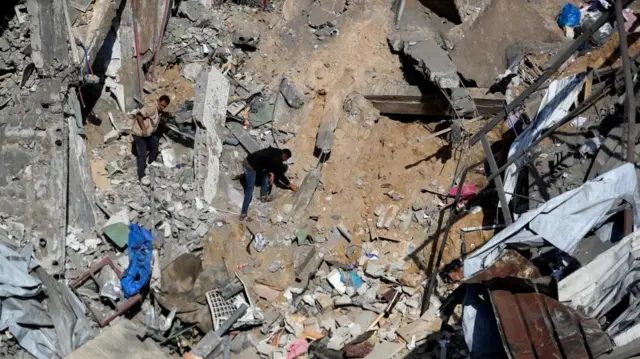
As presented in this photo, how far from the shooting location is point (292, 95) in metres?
10.1

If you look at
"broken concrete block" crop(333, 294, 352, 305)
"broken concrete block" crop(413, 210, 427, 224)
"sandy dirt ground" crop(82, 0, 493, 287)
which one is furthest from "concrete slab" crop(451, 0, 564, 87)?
"broken concrete block" crop(333, 294, 352, 305)

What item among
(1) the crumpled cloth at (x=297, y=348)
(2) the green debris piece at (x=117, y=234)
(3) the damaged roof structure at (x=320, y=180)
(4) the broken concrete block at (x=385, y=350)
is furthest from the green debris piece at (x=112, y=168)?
(4) the broken concrete block at (x=385, y=350)

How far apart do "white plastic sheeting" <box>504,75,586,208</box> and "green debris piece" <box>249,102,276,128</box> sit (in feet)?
11.9

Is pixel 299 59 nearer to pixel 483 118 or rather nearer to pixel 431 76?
pixel 431 76

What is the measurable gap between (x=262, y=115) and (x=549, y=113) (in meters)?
4.10

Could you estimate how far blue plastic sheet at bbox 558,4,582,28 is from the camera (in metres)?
10.0

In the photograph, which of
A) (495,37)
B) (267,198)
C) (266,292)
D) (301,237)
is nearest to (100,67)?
(267,198)

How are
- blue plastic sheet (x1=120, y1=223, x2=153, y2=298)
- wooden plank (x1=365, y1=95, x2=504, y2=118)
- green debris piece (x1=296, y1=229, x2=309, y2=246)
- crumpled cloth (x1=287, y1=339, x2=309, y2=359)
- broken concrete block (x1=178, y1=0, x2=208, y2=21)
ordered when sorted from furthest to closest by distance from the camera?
1. broken concrete block (x1=178, y1=0, x2=208, y2=21)
2. wooden plank (x1=365, y1=95, x2=504, y2=118)
3. green debris piece (x1=296, y1=229, x2=309, y2=246)
4. blue plastic sheet (x1=120, y1=223, x2=153, y2=298)
5. crumpled cloth (x1=287, y1=339, x2=309, y2=359)

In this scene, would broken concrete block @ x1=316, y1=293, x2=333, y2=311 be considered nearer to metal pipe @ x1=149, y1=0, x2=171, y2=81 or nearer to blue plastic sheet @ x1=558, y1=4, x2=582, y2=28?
metal pipe @ x1=149, y1=0, x2=171, y2=81

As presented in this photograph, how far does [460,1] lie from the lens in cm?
1042

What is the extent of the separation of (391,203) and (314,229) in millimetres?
1073

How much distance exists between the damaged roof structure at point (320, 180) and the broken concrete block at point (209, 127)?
34mm

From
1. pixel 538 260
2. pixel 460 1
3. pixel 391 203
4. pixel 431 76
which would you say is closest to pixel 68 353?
pixel 391 203

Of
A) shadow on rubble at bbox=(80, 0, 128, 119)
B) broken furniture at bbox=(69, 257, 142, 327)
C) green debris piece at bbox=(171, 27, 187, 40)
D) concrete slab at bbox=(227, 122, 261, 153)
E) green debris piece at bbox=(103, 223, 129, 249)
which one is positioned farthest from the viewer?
green debris piece at bbox=(171, 27, 187, 40)
